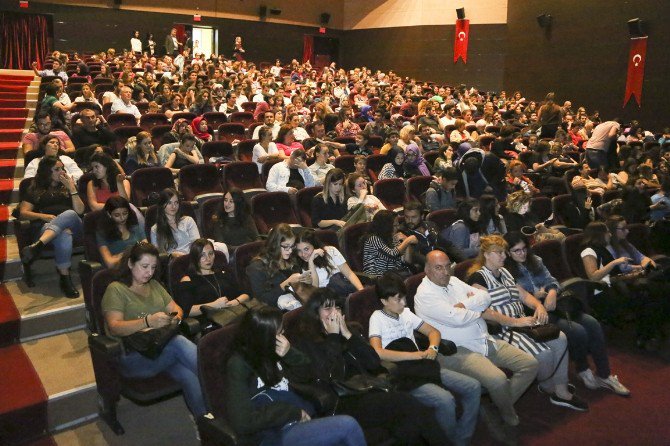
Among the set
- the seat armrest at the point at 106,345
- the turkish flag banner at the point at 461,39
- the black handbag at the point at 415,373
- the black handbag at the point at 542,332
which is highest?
the turkish flag banner at the point at 461,39

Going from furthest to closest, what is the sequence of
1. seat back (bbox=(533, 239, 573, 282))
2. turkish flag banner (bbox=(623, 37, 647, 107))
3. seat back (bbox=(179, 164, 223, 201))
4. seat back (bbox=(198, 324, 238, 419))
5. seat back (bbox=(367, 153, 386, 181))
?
turkish flag banner (bbox=(623, 37, 647, 107)) → seat back (bbox=(367, 153, 386, 181)) → seat back (bbox=(179, 164, 223, 201)) → seat back (bbox=(533, 239, 573, 282)) → seat back (bbox=(198, 324, 238, 419))

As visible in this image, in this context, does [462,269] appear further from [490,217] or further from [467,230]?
[490,217]

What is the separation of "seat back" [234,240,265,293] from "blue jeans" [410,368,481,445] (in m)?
1.33

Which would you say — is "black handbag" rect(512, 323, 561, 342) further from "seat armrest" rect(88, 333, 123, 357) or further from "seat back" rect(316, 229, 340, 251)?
"seat armrest" rect(88, 333, 123, 357)

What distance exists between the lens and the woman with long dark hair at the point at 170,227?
4066 millimetres

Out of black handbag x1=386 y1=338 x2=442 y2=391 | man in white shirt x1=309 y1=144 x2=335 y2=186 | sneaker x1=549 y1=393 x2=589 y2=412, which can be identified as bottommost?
sneaker x1=549 y1=393 x2=589 y2=412

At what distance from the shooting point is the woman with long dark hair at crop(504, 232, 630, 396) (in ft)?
12.5

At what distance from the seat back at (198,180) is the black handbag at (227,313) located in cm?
247

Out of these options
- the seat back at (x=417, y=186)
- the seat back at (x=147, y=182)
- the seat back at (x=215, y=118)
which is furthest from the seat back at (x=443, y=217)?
the seat back at (x=215, y=118)

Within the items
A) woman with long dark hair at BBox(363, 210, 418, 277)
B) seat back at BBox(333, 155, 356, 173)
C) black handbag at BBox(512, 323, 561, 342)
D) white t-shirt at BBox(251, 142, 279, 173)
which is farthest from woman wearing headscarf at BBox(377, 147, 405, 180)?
black handbag at BBox(512, 323, 561, 342)

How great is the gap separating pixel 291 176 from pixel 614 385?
340cm

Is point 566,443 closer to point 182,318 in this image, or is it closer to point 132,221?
point 182,318

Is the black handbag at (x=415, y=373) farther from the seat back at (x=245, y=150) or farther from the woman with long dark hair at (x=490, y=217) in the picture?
the seat back at (x=245, y=150)

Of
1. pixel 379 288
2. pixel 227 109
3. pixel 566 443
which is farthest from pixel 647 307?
pixel 227 109
